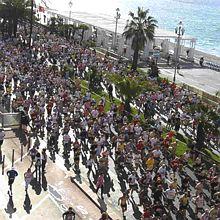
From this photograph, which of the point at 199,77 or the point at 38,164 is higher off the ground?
the point at 38,164

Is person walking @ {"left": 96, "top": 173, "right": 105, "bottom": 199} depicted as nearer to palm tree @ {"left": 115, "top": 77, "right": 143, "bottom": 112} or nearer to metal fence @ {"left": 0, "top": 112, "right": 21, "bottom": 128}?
metal fence @ {"left": 0, "top": 112, "right": 21, "bottom": 128}

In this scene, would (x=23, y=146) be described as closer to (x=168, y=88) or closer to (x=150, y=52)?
(x=168, y=88)

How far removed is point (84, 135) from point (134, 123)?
3.15 meters

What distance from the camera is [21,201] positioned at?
19516mm

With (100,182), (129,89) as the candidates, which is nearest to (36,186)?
(100,182)

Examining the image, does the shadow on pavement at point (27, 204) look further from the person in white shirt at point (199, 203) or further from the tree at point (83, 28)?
the tree at point (83, 28)

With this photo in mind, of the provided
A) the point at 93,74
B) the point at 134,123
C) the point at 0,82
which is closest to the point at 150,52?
the point at 93,74

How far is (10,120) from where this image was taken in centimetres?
2795

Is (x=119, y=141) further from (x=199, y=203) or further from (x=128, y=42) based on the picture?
(x=128, y=42)

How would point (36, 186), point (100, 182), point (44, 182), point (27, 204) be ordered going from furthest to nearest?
point (44, 182) < point (36, 186) < point (100, 182) < point (27, 204)

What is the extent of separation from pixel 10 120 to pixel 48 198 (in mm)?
9092

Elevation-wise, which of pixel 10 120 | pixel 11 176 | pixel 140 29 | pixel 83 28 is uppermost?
pixel 140 29

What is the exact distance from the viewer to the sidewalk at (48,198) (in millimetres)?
18609

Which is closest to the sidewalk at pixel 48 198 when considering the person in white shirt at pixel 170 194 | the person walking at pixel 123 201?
the person walking at pixel 123 201
